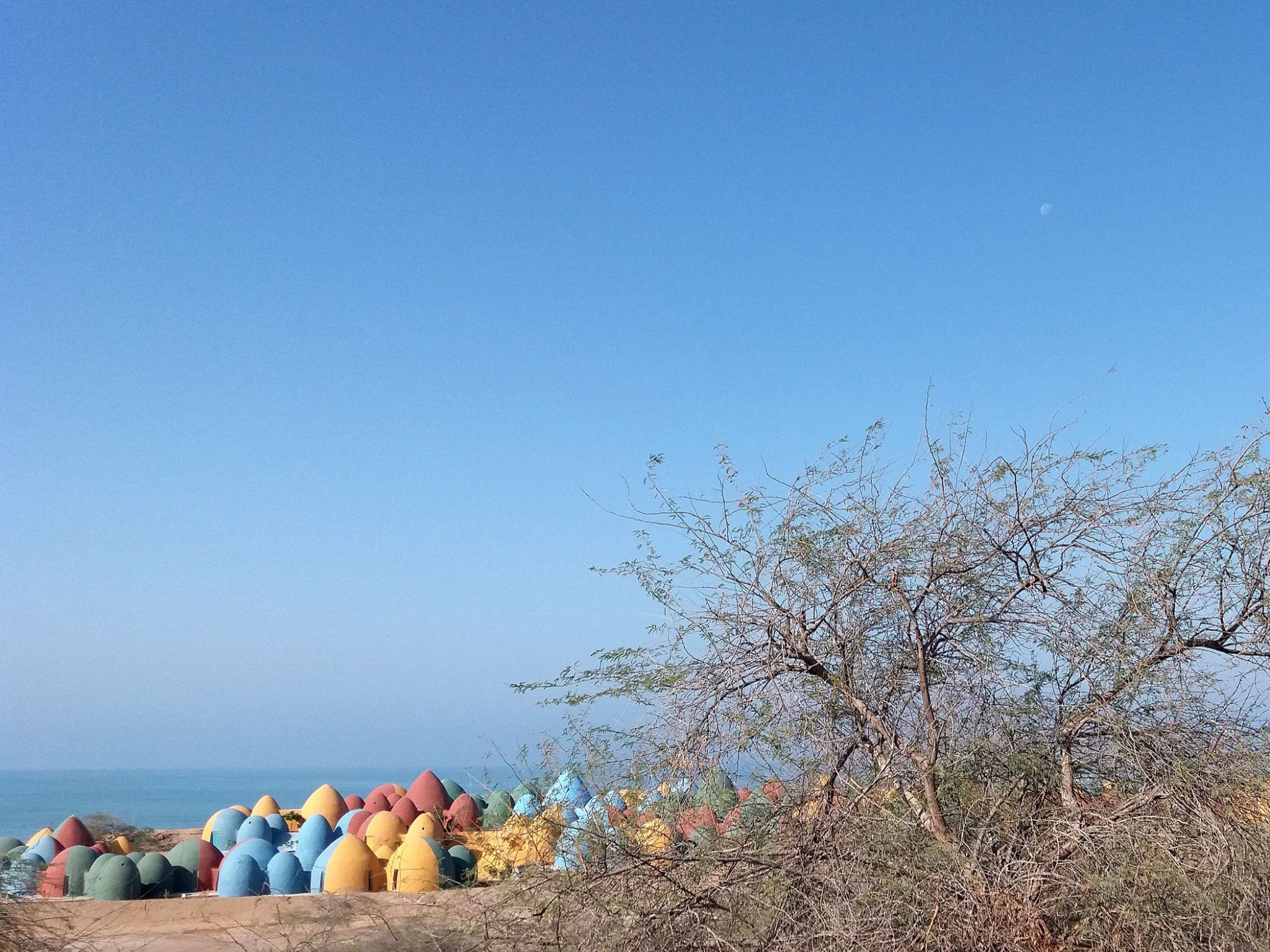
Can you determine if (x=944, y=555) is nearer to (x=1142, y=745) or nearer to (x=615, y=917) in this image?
(x=1142, y=745)

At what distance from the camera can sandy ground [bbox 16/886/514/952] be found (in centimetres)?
744

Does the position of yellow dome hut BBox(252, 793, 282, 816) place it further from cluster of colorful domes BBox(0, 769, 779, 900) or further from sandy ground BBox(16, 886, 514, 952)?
sandy ground BBox(16, 886, 514, 952)

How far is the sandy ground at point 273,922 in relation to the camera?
24.4ft

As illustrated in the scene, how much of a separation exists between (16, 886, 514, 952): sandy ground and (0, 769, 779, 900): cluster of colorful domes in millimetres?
616

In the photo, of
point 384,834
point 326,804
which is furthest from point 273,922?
point 326,804

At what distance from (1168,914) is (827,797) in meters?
1.91

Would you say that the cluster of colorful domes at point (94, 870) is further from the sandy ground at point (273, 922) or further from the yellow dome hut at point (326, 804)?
the yellow dome hut at point (326, 804)

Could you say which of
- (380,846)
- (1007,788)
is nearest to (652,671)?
(1007,788)

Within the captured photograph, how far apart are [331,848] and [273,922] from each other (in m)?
4.53

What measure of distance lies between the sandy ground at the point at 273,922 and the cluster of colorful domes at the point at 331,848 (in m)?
0.62

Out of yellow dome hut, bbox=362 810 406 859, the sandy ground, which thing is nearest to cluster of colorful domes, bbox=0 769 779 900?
yellow dome hut, bbox=362 810 406 859

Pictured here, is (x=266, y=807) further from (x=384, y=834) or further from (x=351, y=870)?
(x=351, y=870)

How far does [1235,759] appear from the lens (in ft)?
22.4

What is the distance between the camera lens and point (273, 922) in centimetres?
1316
